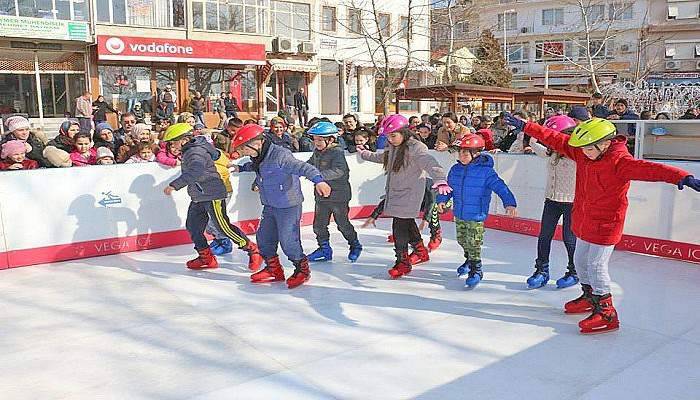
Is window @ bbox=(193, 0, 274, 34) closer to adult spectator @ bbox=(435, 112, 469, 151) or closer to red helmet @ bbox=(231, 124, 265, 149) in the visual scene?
adult spectator @ bbox=(435, 112, 469, 151)

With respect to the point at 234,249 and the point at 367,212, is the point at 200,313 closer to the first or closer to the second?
the point at 234,249

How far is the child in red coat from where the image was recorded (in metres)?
3.78

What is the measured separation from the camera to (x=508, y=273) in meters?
5.51

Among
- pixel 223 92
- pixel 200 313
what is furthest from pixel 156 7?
pixel 200 313

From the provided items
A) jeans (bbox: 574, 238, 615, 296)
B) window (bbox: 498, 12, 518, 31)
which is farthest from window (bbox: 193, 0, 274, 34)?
window (bbox: 498, 12, 518, 31)

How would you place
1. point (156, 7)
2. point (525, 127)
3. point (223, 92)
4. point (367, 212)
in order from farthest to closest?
point (223, 92) < point (156, 7) < point (367, 212) < point (525, 127)

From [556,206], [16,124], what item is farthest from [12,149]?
[556,206]

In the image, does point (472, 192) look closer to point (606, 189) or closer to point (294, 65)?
point (606, 189)

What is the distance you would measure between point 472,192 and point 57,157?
4.17 m

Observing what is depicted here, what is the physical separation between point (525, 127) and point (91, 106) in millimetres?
12226

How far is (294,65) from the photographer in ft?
80.6

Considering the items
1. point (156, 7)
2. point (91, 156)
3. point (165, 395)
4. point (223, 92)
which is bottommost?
point (165, 395)

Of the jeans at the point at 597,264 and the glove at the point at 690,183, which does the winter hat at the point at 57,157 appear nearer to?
the jeans at the point at 597,264

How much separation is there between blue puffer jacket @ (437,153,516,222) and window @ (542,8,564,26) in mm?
43722
